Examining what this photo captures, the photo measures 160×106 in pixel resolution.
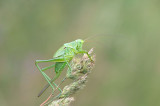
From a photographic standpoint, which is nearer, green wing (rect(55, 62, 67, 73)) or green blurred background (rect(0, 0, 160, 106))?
green wing (rect(55, 62, 67, 73))

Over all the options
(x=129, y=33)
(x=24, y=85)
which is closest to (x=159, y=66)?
(x=129, y=33)

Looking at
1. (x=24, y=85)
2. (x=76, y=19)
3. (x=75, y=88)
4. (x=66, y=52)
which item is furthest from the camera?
(x=76, y=19)

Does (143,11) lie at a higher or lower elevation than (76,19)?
lower

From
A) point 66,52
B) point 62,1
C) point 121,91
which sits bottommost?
point 121,91

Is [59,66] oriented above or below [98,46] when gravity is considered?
below

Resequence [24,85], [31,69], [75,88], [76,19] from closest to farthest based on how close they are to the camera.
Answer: [75,88], [24,85], [31,69], [76,19]

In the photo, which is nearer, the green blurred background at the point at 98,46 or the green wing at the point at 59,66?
the green wing at the point at 59,66

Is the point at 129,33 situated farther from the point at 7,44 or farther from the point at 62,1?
the point at 7,44

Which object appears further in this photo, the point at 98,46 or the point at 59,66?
the point at 98,46
